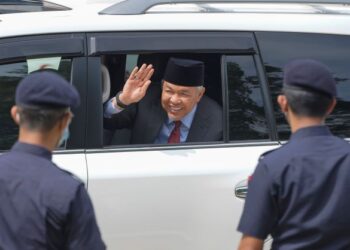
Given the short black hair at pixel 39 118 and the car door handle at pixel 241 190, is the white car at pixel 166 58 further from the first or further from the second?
the short black hair at pixel 39 118

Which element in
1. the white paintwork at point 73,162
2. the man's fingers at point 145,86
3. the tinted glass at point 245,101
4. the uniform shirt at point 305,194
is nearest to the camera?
the uniform shirt at point 305,194

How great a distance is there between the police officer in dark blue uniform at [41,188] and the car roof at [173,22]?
1151 millimetres

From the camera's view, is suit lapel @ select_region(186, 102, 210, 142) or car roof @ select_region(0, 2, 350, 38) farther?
suit lapel @ select_region(186, 102, 210, 142)

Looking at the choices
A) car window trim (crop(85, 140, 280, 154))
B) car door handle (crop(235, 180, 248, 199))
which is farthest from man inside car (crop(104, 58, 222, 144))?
car door handle (crop(235, 180, 248, 199))

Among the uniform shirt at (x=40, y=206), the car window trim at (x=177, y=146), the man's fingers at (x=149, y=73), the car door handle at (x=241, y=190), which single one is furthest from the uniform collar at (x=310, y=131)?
the man's fingers at (x=149, y=73)

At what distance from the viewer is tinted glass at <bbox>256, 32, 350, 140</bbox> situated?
333 cm

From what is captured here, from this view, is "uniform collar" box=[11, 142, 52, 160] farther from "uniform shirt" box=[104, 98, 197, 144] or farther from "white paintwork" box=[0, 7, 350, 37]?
"uniform shirt" box=[104, 98, 197, 144]

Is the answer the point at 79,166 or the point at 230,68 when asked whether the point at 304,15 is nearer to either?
the point at 230,68

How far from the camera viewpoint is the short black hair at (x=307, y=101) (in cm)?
221

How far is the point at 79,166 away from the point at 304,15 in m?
1.35

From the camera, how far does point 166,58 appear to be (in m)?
3.53

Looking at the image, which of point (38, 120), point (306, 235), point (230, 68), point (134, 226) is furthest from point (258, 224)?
point (230, 68)

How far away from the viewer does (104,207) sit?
307 centimetres

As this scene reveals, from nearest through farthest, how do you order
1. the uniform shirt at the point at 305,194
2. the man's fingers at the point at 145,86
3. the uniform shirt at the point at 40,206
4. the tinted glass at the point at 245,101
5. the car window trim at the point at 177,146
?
the uniform shirt at the point at 40,206
the uniform shirt at the point at 305,194
the car window trim at the point at 177,146
the tinted glass at the point at 245,101
the man's fingers at the point at 145,86
